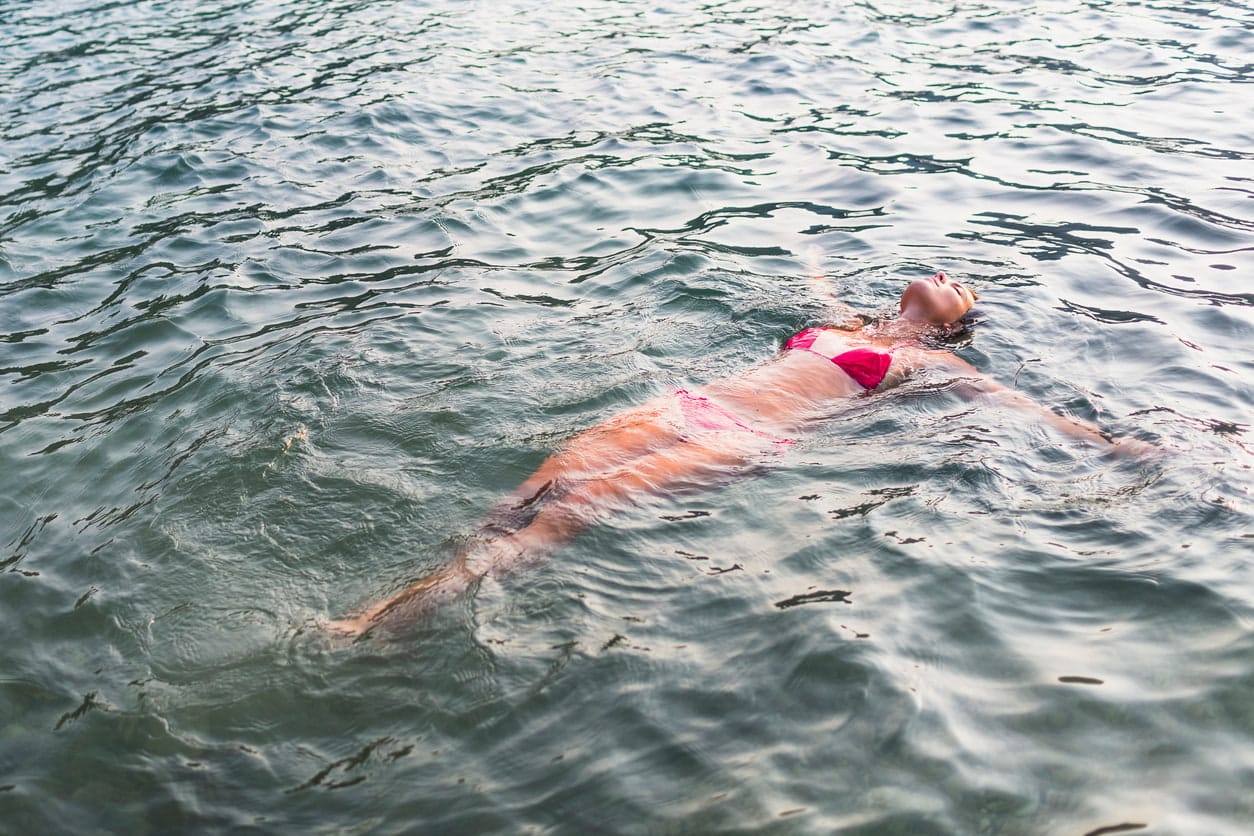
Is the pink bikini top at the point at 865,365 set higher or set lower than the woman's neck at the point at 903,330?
higher

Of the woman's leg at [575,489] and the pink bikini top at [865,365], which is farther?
the pink bikini top at [865,365]

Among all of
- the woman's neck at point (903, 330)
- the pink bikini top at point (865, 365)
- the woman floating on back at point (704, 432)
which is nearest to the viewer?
the woman floating on back at point (704, 432)

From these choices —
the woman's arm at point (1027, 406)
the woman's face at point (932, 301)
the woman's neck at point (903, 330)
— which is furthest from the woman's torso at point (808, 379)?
the woman's face at point (932, 301)

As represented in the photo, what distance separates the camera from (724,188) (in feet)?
31.9

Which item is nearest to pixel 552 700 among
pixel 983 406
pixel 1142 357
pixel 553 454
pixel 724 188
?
pixel 553 454

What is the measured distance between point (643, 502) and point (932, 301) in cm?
294

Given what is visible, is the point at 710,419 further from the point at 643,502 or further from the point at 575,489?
the point at 575,489

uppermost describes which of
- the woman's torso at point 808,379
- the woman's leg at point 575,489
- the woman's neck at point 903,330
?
the woman's leg at point 575,489

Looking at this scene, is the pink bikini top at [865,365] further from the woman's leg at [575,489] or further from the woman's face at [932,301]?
the woman's leg at [575,489]

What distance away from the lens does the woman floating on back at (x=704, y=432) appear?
4.35 meters

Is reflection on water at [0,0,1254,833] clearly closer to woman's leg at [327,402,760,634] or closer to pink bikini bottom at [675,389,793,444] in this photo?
woman's leg at [327,402,760,634]

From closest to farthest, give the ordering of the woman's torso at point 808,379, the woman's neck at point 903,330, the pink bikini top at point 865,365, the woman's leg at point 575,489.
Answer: the woman's leg at point 575,489, the woman's torso at point 808,379, the pink bikini top at point 865,365, the woman's neck at point 903,330

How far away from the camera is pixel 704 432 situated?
529 cm

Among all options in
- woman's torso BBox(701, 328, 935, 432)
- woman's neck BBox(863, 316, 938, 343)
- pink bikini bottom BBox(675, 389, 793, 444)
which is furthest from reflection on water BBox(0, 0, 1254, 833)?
pink bikini bottom BBox(675, 389, 793, 444)
